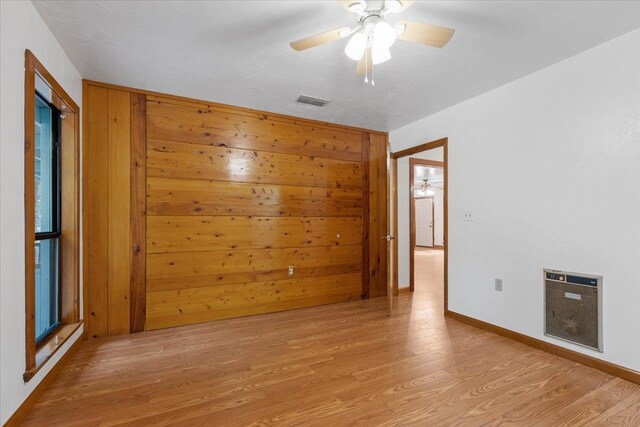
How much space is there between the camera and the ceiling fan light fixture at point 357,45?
1.78 m

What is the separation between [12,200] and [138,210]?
1.35 m

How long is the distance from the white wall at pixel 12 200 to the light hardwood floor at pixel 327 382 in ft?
1.02

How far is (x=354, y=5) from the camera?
62.9 inches

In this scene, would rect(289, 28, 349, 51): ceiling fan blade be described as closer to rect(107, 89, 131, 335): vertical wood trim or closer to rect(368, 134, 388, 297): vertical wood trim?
rect(107, 89, 131, 335): vertical wood trim

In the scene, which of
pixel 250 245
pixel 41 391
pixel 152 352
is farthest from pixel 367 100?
pixel 41 391

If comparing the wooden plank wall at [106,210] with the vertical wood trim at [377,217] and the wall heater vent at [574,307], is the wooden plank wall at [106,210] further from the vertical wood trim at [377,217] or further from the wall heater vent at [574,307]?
the wall heater vent at [574,307]

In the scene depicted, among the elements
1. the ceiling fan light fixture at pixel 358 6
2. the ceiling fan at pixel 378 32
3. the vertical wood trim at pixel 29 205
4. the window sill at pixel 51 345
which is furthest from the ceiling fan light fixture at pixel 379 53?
the window sill at pixel 51 345

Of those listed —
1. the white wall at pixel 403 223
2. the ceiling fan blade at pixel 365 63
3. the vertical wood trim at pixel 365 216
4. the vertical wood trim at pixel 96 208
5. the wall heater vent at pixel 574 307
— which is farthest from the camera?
the white wall at pixel 403 223

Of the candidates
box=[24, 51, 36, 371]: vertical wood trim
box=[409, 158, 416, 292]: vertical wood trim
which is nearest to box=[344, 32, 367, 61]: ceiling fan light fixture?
box=[24, 51, 36, 371]: vertical wood trim

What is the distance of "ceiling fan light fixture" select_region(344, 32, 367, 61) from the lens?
1783 millimetres

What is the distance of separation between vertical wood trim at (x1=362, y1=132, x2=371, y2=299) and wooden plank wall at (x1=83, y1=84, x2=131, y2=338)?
2802 millimetres

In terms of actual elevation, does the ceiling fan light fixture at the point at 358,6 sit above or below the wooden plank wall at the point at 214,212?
above

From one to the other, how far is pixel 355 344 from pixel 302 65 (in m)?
2.48

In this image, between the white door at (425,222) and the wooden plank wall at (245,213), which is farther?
the white door at (425,222)
